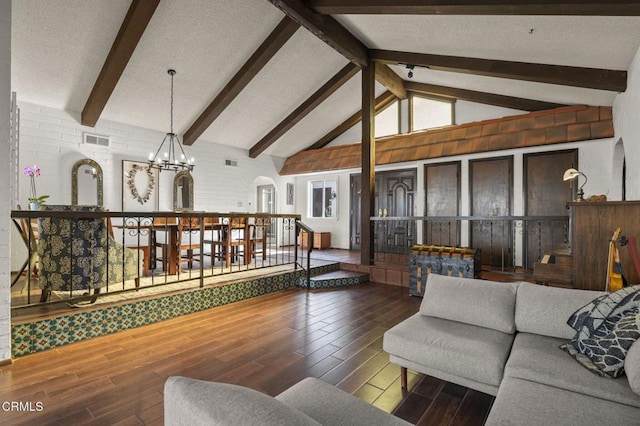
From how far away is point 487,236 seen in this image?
6059mm

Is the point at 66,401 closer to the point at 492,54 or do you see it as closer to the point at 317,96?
the point at 492,54

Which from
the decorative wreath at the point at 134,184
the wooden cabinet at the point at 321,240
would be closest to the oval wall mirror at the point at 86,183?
the decorative wreath at the point at 134,184

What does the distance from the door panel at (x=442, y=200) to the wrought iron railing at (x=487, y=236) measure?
19 millimetres

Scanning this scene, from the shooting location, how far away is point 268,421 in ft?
2.26

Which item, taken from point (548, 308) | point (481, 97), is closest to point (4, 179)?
point (548, 308)

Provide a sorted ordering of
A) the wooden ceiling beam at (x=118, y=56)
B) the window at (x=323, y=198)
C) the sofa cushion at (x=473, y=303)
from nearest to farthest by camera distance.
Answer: the sofa cushion at (x=473, y=303), the wooden ceiling beam at (x=118, y=56), the window at (x=323, y=198)

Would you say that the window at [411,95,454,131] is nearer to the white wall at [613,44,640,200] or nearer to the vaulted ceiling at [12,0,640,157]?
the vaulted ceiling at [12,0,640,157]

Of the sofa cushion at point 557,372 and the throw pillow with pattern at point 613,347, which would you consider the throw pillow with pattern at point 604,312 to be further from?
the sofa cushion at point 557,372

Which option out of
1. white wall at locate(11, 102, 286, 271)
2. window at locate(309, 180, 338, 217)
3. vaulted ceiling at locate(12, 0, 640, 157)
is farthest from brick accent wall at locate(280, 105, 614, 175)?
white wall at locate(11, 102, 286, 271)

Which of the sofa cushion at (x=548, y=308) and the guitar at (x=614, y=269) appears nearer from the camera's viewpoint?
the sofa cushion at (x=548, y=308)

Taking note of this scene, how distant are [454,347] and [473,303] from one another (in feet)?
1.53

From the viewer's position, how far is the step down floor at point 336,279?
16.4 ft

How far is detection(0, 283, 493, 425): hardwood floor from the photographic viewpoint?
191 centimetres

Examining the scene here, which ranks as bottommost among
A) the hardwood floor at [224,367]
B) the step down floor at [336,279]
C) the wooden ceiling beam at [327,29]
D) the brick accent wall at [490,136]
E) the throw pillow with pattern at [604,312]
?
the hardwood floor at [224,367]
